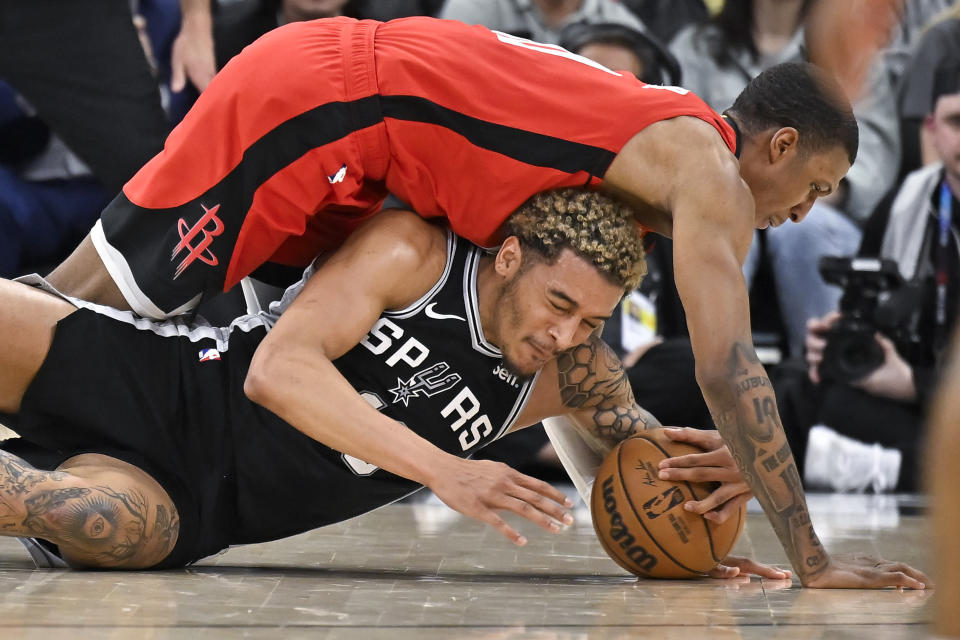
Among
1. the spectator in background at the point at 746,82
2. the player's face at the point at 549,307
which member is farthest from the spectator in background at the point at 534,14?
the player's face at the point at 549,307

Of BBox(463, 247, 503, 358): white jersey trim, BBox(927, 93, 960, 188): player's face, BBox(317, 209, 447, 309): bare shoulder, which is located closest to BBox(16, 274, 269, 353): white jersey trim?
BBox(317, 209, 447, 309): bare shoulder

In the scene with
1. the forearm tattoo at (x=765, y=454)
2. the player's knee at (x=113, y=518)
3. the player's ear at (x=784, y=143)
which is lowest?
the player's knee at (x=113, y=518)

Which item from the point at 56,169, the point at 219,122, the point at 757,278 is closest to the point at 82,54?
the point at 56,169

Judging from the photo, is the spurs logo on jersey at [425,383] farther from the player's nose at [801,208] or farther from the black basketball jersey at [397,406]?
the player's nose at [801,208]

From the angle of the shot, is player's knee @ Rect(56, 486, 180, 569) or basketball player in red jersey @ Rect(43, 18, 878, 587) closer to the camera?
player's knee @ Rect(56, 486, 180, 569)

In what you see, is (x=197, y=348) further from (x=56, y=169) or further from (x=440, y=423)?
(x=56, y=169)

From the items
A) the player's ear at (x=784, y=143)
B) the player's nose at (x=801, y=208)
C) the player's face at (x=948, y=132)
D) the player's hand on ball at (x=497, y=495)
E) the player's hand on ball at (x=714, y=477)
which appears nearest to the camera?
the player's hand on ball at (x=497, y=495)

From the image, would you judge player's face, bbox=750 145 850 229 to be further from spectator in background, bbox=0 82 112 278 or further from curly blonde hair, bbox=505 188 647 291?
spectator in background, bbox=0 82 112 278

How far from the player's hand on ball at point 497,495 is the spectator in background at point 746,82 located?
3.57 metres

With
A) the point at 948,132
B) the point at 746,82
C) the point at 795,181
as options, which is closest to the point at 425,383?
the point at 795,181

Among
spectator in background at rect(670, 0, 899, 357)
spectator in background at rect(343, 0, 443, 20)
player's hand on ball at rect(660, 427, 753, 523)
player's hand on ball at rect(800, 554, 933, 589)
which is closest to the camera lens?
player's hand on ball at rect(800, 554, 933, 589)

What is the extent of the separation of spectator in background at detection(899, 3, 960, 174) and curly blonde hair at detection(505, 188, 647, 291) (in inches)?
147

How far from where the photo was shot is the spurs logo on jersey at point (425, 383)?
10.6 feet

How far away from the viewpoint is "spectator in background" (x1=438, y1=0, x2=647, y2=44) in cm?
611
